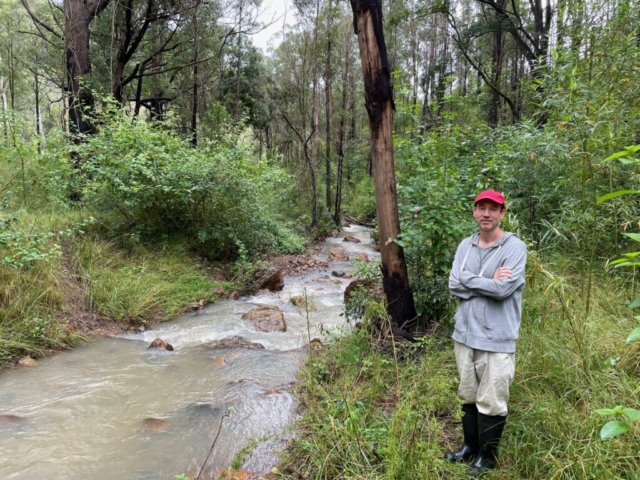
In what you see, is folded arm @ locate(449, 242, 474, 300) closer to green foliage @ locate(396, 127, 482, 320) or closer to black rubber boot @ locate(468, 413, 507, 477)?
black rubber boot @ locate(468, 413, 507, 477)

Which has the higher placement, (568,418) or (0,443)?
(568,418)

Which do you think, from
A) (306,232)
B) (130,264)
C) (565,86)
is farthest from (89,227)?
(565,86)

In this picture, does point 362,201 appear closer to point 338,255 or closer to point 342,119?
Result: point 342,119

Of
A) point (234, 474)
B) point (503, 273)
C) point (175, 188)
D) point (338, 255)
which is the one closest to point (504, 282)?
point (503, 273)

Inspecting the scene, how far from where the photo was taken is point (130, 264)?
262 inches

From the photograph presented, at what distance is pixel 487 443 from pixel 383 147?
2583 mm

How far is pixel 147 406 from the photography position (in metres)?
3.57

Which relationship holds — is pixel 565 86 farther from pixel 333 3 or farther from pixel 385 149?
pixel 333 3

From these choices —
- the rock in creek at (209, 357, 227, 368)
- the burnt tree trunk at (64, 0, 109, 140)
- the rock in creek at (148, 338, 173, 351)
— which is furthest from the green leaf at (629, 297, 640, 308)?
the burnt tree trunk at (64, 0, 109, 140)

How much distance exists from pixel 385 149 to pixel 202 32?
13.9 metres

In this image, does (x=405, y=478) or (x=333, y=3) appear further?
(x=333, y=3)

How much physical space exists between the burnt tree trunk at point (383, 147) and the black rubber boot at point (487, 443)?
1.54 metres

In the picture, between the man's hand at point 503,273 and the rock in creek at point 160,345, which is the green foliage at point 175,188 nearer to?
the rock in creek at point 160,345

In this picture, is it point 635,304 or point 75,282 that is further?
point 75,282
